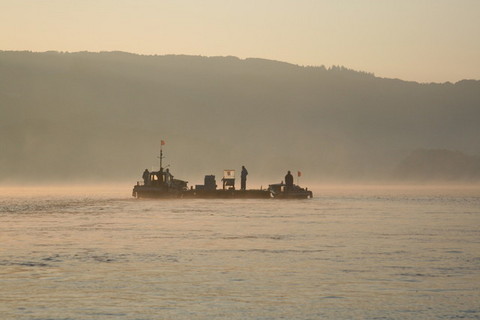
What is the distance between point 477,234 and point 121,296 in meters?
30.8

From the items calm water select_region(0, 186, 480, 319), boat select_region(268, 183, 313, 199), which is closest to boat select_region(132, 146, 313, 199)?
boat select_region(268, 183, 313, 199)

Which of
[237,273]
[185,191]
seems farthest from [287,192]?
[237,273]

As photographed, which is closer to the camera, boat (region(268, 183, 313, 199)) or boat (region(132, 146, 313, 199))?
boat (region(132, 146, 313, 199))

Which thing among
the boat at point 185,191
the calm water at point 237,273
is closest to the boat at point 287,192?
the boat at point 185,191

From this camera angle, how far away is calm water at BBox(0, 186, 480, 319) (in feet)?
80.0

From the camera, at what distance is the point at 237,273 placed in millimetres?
31453

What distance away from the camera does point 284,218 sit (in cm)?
6875

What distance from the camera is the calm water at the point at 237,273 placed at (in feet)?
80.0

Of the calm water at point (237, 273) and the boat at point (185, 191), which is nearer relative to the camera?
the calm water at point (237, 273)

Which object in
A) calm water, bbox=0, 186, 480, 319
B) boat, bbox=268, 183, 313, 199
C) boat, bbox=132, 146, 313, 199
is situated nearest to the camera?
calm water, bbox=0, 186, 480, 319

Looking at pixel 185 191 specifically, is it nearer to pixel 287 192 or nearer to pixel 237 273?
pixel 287 192

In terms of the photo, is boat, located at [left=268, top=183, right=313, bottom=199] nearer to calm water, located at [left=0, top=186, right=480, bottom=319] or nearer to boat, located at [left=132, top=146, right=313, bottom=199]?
boat, located at [left=132, top=146, right=313, bottom=199]

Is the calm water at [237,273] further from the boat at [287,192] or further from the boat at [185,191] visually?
the boat at [287,192]

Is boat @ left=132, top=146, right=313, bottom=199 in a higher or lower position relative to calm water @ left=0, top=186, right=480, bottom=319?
higher
